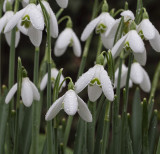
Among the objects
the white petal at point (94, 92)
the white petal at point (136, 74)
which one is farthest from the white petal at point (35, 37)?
the white petal at point (136, 74)

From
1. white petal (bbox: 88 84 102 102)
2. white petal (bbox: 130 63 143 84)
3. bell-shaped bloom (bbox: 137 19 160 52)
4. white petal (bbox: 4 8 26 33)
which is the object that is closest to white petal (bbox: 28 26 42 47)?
white petal (bbox: 4 8 26 33)

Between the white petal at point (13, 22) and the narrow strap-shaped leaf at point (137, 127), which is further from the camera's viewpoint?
the narrow strap-shaped leaf at point (137, 127)

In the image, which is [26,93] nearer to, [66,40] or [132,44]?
[132,44]

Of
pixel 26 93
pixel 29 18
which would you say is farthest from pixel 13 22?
pixel 26 93

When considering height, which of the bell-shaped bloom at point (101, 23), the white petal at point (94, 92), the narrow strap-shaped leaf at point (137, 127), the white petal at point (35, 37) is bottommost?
the narrow strap-shaped leaf at point (137, 127)

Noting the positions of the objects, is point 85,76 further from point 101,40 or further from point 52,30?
Answer: point 101,40

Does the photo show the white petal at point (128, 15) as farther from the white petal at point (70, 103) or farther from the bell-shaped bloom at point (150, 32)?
the white petal at point (70, 103)

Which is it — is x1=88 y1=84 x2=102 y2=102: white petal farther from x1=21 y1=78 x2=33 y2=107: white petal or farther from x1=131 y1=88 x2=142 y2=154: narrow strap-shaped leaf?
x1=131 y1=88 x2=142 y2=154: narrow strap-shaped leaf
